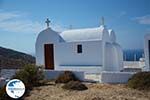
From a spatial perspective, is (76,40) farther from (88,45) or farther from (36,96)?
(36,96)

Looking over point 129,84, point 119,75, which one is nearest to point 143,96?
point 129,84

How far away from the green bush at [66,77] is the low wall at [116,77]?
1.78 m

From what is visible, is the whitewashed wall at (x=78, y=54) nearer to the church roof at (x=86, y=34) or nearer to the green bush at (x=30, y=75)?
the church roof at (x=86, y=34)

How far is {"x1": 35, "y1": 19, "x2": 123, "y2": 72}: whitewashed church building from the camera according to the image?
20938 millimetres

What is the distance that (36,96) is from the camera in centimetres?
1395

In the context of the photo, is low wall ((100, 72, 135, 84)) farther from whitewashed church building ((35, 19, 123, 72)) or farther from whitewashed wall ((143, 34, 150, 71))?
whitewashed wall ((143, 34, 150, 71))

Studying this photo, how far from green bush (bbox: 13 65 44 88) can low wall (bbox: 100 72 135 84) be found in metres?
3.74

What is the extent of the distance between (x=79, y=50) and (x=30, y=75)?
6131 mm

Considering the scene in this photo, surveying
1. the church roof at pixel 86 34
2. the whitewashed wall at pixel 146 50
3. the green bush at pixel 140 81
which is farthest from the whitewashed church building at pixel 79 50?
the green bush at pixel 140 81

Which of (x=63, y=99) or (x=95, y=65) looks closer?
(x=63, y=99)

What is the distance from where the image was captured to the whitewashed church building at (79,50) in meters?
20.9

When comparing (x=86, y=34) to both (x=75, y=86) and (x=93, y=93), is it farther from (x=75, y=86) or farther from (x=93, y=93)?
(x=93, y=93)

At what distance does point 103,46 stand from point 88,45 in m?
1.10

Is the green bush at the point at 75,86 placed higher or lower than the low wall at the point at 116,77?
lower
